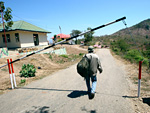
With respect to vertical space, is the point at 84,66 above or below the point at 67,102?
above

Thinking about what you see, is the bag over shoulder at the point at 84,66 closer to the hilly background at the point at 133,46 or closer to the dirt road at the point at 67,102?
the dirt road at the point at 67,102

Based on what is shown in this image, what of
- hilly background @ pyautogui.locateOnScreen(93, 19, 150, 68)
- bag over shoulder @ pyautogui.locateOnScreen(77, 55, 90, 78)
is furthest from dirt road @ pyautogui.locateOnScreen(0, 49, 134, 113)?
hilly background @ pyautogui.locateOnScreen(93, 19, 150, 68)

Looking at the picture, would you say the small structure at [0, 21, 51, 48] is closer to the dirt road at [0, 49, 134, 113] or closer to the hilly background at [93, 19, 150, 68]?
the hilly background at [93, 19, 150, 68]

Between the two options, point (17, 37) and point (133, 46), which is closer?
point (17, 37)

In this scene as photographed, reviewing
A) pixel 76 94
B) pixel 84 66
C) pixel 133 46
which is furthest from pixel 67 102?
pixel 133 46

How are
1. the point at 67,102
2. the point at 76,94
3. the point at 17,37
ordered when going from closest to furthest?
the point at 67,102 < the point at 76,94 < the point at 17,37

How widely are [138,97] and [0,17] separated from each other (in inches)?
611

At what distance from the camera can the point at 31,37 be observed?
21.9 meters

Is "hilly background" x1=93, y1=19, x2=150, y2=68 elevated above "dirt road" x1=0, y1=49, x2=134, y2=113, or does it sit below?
above

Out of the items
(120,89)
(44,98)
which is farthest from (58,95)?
(120,89)

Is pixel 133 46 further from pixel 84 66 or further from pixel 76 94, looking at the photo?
pixel 84 66

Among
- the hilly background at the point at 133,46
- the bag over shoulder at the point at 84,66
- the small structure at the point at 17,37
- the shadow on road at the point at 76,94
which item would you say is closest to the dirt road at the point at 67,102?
the shadow on road at the point at 76,94

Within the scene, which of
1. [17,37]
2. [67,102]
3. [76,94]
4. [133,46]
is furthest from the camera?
[133,46]

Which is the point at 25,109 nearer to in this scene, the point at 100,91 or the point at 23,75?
the point at 100,91
